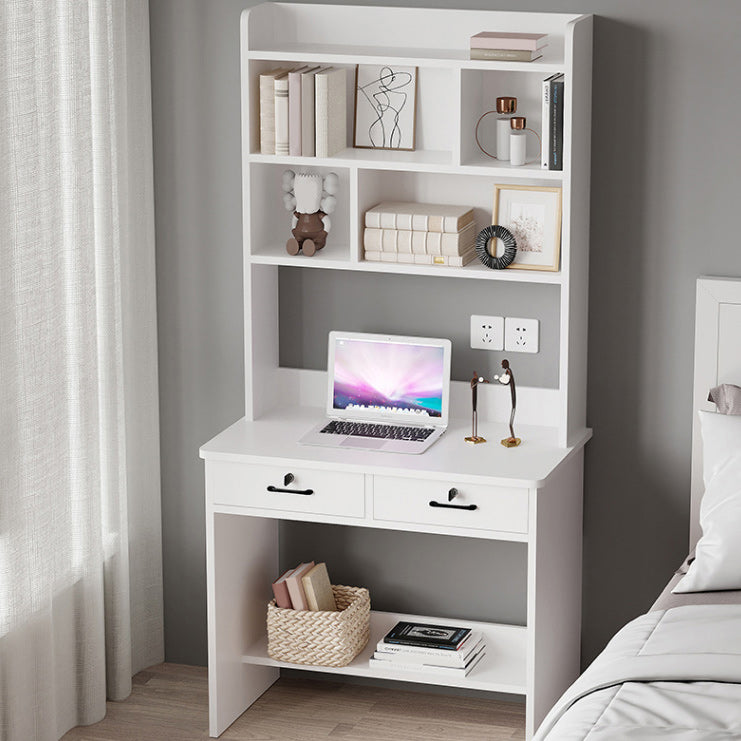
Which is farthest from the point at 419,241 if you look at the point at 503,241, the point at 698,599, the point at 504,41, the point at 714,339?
the point at 698,599

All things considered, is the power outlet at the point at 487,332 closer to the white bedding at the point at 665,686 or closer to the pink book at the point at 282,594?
the pink book at the point at 282,594

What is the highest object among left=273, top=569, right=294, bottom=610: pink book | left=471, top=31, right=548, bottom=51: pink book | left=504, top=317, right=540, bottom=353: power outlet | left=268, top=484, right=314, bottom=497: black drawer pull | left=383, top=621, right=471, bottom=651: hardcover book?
left=471, top=31, right=548, bottom=51: pink book

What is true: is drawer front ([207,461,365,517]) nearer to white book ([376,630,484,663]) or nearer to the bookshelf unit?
the bookshelf unit

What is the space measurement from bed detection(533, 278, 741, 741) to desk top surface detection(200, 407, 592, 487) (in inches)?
14.7

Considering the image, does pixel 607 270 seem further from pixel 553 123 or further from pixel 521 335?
pixel 553 123

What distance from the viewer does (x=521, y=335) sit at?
144 inches

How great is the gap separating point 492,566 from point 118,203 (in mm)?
1403

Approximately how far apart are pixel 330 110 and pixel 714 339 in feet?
3.66

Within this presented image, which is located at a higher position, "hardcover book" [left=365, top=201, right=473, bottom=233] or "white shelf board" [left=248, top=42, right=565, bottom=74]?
"white shelf board" [left=248, top=42, right=565, bottom=74]

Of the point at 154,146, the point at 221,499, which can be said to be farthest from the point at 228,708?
the point at 154,146

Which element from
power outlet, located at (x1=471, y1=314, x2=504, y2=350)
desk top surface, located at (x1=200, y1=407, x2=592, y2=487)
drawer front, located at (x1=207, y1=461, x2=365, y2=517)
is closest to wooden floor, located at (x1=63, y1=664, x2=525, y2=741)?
drawer front, located at (x1=207, y1=461, x2=365, y2=517)

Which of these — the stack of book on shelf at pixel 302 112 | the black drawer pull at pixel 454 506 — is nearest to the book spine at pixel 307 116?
the stack of book on shelf at pixel 302 112

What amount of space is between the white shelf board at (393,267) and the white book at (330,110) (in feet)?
0.88

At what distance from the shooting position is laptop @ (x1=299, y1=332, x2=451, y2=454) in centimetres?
360
